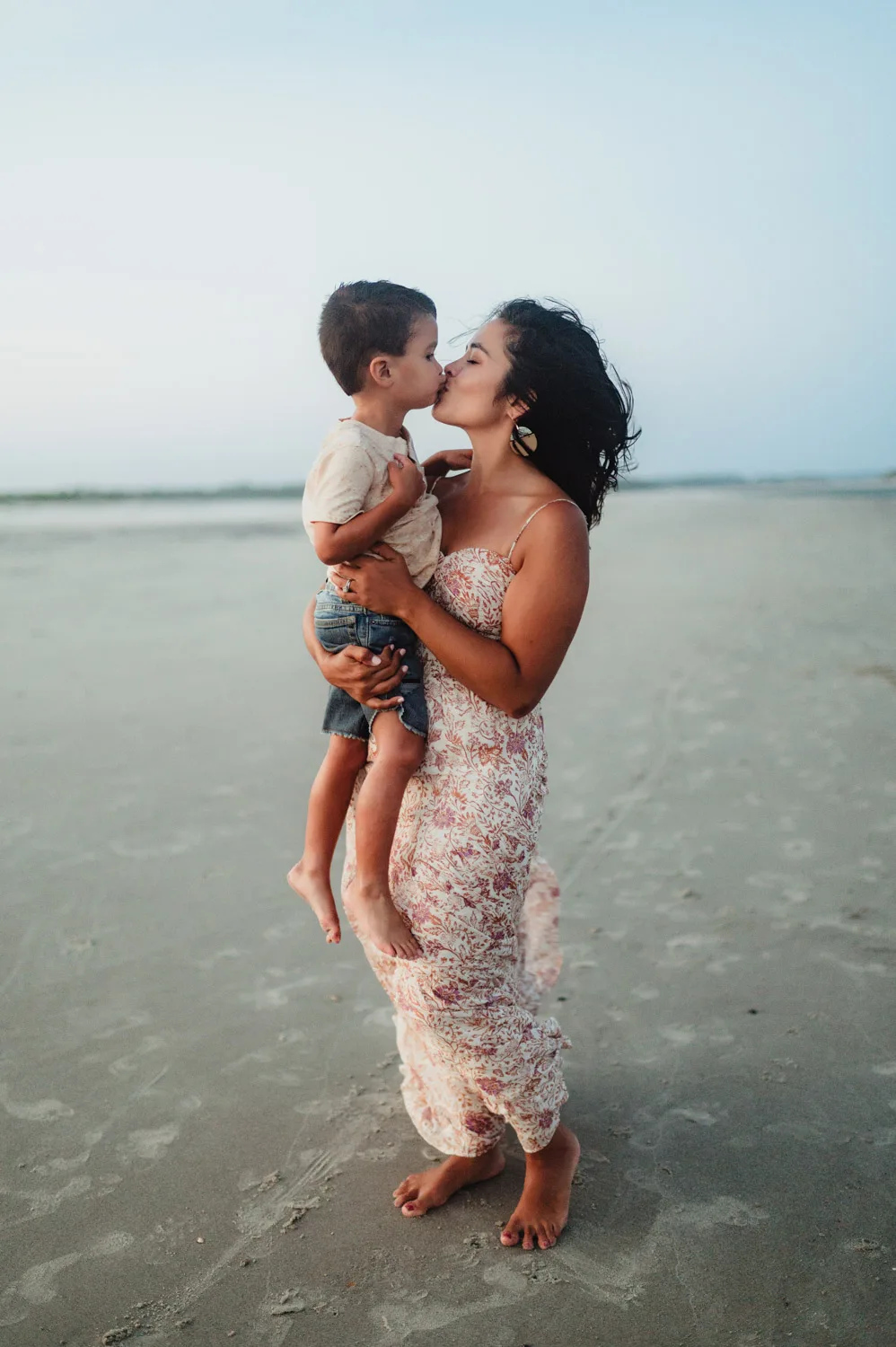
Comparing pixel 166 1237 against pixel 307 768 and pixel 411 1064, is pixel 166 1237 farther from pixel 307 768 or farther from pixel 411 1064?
pixel 307 768

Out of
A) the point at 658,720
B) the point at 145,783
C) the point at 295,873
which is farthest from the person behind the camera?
the point at 658,720

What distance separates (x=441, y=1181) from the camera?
2.70 meters

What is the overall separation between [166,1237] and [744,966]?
2113 mm

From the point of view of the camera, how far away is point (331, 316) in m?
2.63

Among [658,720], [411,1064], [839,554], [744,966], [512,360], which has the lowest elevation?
[839,554]

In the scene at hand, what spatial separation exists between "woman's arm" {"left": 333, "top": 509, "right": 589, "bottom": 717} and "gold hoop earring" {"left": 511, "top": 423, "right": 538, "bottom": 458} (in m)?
0.22

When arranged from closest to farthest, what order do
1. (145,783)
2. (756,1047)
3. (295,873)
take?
(295,873)
(756,1047)
(145,783)

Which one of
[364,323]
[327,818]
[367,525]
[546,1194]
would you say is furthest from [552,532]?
[546,1194]

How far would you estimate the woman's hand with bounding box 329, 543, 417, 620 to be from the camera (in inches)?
94.8

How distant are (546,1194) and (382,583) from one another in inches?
57.9

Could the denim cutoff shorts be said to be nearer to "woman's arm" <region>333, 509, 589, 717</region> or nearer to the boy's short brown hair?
"woman's arm" <region>333, 509, 589, 717</region>

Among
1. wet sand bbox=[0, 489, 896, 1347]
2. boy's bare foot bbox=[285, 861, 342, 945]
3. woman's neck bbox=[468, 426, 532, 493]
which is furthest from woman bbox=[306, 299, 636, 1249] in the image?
wet sand bbox=[0, 489, 896, 1347]

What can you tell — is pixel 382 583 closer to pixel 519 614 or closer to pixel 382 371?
pixel 519 614

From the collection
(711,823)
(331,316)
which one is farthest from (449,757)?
(711,823)
